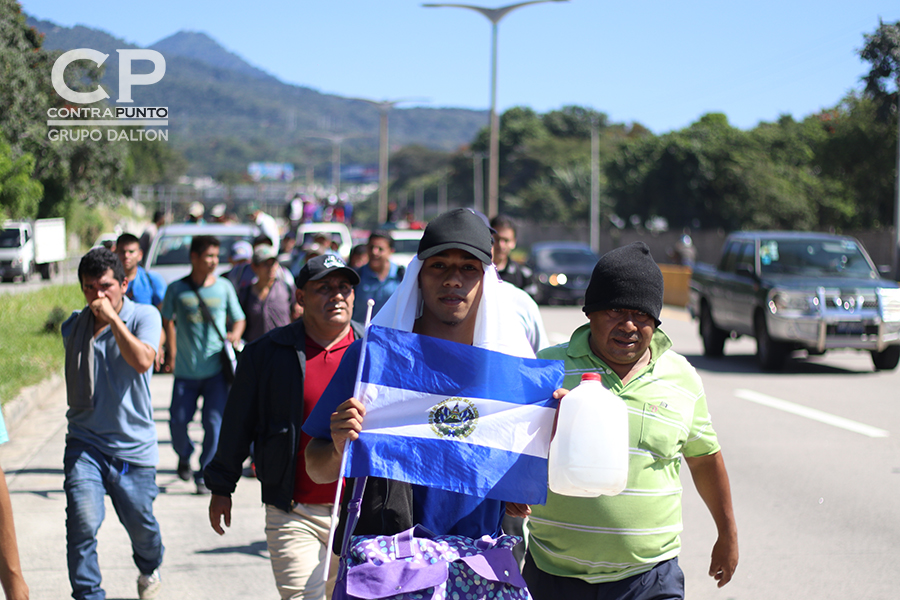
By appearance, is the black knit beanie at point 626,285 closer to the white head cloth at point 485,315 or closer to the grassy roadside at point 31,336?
the white head cloth at point 485,315

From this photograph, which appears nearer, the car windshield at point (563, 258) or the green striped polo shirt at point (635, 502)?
the green striped polo shirt at point (635, 502)

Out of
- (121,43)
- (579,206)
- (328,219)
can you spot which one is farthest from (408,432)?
(579,206)

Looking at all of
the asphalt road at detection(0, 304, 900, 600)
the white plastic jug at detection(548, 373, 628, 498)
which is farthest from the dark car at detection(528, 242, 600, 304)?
the white plastic jug at detection(548, 373, 628, 498)

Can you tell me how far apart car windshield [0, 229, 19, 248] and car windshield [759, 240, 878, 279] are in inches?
892

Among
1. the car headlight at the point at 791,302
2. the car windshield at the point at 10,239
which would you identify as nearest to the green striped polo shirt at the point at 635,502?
the car headlight at the point at 791,302

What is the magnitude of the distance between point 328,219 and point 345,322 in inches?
1222

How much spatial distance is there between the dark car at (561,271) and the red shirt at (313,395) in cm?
2204

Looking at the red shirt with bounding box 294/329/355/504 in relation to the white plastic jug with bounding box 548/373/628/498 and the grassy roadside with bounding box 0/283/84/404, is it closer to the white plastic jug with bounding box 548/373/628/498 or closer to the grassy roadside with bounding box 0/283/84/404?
the white plastic jug with bounding box 548/373/628/498

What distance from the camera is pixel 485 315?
2764 millimetres

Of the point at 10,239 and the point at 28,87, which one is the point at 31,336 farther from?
the point at 10,239

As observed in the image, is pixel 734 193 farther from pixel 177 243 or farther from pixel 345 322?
pixel 345 322

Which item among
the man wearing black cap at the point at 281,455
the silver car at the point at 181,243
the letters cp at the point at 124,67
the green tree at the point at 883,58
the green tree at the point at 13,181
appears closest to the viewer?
the man wearing black cap at the point at 281,455

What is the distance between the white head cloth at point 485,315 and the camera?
9.02 feet

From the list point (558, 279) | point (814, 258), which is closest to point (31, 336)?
point (814, 258)
